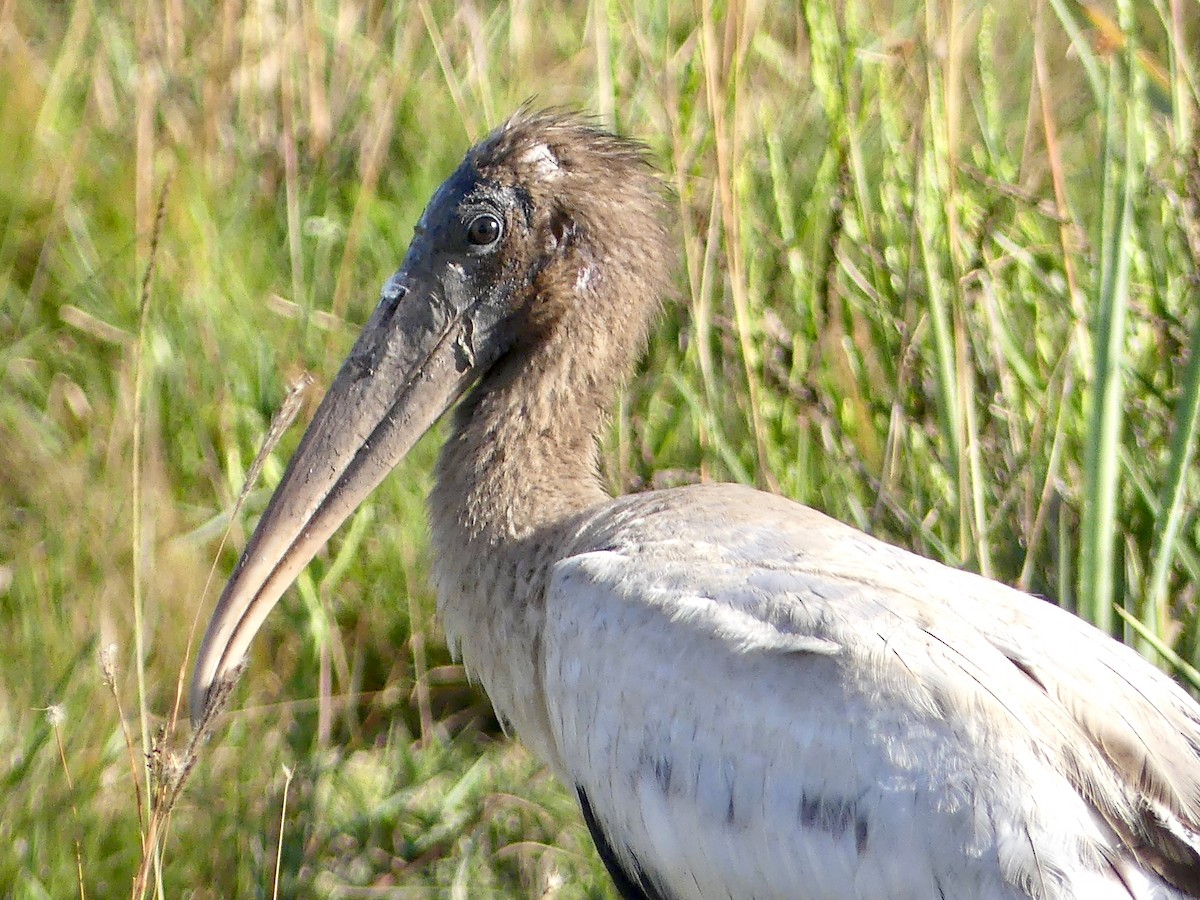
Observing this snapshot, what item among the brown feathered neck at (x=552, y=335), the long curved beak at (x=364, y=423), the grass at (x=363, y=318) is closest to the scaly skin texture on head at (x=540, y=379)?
the brown feathered neck at (x=552, y=335)

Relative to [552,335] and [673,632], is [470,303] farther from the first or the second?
[673,632]

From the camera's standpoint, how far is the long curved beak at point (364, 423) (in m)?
3.20

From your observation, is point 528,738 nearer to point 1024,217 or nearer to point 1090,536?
point 1090,536

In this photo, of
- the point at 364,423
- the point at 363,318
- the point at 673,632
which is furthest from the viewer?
the point at 363,318

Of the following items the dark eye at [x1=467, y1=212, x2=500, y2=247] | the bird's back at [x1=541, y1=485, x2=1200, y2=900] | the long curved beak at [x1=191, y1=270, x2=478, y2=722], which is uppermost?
the dark eye at [x1=467, y1=212, x2=500, y2=247]

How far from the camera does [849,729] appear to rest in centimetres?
254

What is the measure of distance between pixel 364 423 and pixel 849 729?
3.95 ft

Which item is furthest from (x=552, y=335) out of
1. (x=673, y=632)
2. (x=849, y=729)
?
(x=849, y=729)

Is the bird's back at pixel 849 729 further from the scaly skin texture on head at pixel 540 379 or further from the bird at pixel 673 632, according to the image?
the scaly skin texture on head at pixel 540 379

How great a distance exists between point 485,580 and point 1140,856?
130 cm

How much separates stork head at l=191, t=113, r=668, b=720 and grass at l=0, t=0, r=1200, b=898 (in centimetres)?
23

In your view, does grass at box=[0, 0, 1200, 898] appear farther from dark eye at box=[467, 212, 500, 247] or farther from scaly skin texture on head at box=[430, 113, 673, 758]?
dark eye at box=[467, 212, 500, 247]

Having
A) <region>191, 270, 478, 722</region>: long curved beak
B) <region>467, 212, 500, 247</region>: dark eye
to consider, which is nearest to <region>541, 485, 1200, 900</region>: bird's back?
<region>191, 270, 478, 722</region>: long curved beak

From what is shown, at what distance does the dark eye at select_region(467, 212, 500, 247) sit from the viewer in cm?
329
